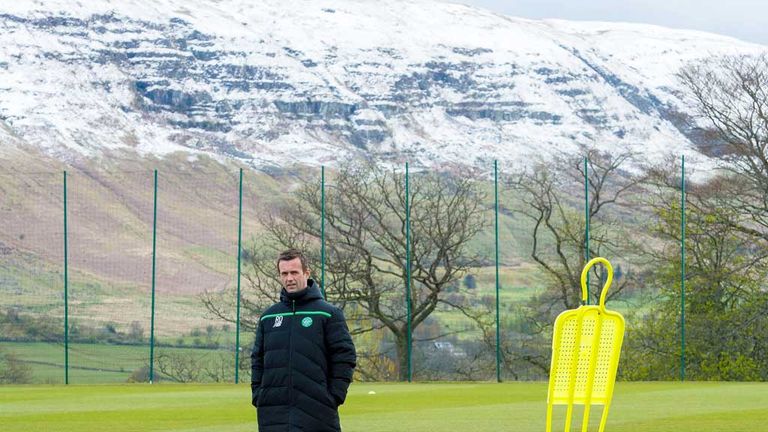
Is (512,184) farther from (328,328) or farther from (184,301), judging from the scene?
(328,328)

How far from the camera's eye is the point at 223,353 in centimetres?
3188

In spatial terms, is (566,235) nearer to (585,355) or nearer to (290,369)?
(290,369)

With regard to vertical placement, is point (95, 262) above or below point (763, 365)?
below

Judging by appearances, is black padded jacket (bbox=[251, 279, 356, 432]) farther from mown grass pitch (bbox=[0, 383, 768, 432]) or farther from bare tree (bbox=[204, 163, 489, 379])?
bare tree (bbox=[204, 163, 489, 379])

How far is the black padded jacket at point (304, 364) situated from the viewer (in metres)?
8.19

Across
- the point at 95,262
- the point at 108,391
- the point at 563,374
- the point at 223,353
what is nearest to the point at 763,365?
the point at 223,353

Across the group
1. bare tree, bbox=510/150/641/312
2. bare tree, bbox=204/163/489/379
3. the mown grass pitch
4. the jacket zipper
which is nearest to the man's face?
the jacket zipper

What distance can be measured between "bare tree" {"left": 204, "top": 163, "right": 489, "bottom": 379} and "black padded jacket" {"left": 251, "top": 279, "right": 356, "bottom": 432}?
2251 centimetres

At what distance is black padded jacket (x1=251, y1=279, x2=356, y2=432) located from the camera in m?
8.19

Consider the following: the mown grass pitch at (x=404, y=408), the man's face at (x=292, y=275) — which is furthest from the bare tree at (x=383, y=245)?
the man's face at (x=292, y=275)

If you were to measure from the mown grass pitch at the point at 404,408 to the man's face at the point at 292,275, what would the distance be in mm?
7428

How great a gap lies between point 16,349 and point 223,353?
4.93 meters

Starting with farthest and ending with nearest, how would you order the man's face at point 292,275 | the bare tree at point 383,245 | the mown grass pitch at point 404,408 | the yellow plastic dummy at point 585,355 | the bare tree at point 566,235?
the bare tree at point 566,235
the bare tree at point 383,245
the mown grass pitch at point 404,408
the man's face at point 292,275
the yellow plastic dummy at point 585,355

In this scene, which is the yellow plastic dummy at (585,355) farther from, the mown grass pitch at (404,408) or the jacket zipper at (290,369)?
the mown grass pitch at (404,408)
